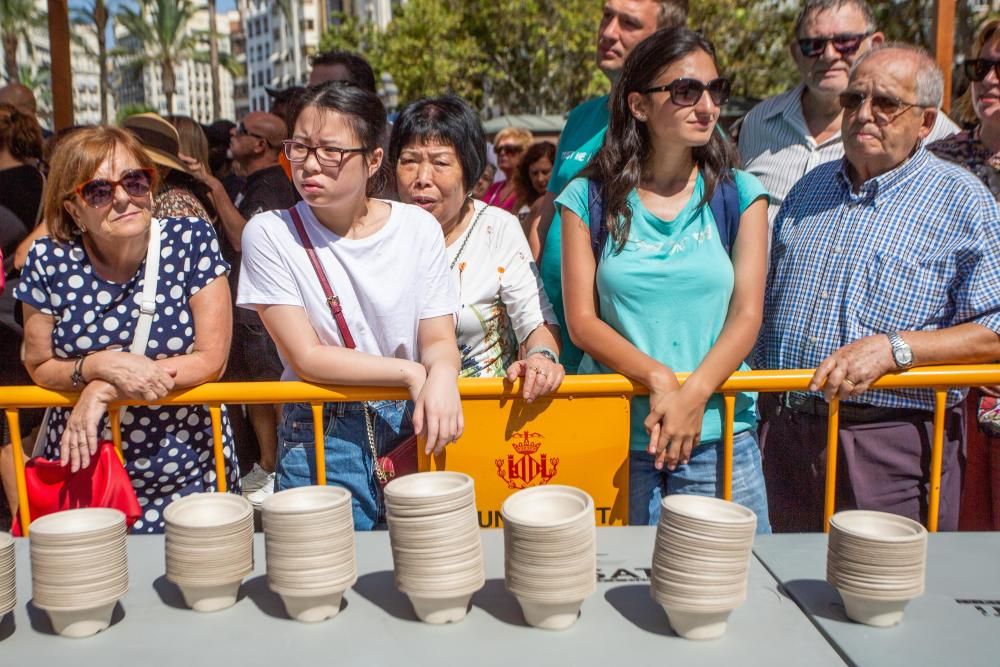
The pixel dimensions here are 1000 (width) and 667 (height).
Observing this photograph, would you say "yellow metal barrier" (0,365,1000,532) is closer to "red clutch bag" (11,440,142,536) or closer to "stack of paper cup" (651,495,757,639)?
"red clutch bag" (11,440,142,536)

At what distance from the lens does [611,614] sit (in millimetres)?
1856

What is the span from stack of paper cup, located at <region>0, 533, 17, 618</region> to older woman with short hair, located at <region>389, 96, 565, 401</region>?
1476 millimetres

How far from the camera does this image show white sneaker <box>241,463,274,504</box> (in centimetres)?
508

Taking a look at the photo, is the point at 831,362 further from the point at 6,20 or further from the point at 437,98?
the point at 6,20

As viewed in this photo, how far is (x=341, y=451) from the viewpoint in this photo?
2770 mm

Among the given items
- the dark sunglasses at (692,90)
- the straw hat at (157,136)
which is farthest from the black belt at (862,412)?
the straw hat at (157,136)

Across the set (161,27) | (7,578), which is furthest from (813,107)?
(161,27)

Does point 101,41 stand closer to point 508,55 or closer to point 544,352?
point 508,55

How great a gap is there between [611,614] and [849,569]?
48cm

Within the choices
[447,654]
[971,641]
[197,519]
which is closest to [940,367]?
Result: [971,641]

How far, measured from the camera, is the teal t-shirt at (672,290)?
2.79 metres

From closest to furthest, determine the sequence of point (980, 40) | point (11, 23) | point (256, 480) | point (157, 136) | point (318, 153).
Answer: point (318, 153) → point (980, 40) → point (157, 136) → point (256, 480) → point (11, 23)

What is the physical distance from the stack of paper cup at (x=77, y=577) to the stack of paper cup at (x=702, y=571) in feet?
3.56

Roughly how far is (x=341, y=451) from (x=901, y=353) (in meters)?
1.68
